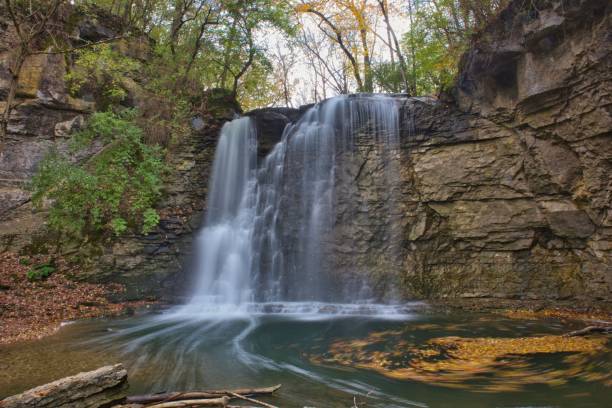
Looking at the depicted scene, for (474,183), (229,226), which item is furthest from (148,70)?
(474,183)

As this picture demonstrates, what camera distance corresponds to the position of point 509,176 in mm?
10094

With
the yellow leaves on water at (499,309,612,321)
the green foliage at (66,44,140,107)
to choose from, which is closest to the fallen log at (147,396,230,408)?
the yellow leaves on water at (499,309,612,321)

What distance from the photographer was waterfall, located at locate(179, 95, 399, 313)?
11070 mm

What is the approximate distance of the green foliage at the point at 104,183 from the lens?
10.8m

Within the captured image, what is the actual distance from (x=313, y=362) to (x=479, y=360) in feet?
7.43

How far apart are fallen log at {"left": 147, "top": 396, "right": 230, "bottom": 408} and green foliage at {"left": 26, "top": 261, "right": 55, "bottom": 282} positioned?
320 inches

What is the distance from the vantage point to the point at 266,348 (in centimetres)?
647

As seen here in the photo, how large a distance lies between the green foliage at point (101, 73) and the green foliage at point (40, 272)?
19.0ft

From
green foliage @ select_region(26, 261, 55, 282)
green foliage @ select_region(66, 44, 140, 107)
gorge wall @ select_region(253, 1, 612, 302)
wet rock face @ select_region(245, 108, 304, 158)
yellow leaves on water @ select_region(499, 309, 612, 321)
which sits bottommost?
yellow leaves on water @ select_region(499, 309, 612, 321)

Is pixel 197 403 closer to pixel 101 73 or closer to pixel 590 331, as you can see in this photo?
pixel 590 331

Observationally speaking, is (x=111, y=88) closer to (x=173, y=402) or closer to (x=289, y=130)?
(x=289, y=130)

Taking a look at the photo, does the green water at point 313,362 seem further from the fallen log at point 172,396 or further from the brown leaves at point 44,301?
the brown leaves at point 44,301

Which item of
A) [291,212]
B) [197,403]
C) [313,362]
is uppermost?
[291,212]

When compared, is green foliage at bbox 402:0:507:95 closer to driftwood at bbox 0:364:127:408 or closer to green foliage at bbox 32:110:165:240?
green foliage at bbox 32:110:165:240
